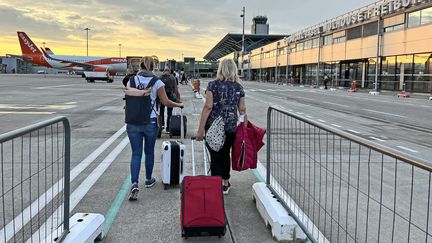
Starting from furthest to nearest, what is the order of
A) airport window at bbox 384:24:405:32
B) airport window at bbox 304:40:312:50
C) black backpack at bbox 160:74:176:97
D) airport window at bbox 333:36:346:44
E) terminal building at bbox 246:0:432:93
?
1. airport window at bbox 304:40:312:50
2. airport window at bbox 333:36:346:44
3. airport window at bbox 384:24:405:32
4. terminal building at bbox 246:0:432:93
5. black backpack at bbox 160:74:176:97

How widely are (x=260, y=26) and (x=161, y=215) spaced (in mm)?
126206

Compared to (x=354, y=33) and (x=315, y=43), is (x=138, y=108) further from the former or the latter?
(x=315, y=43)

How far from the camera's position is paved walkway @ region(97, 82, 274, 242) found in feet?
13.9

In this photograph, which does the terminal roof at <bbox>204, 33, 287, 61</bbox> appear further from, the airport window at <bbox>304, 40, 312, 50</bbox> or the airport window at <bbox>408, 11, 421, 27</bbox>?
the airport window at <bbox>408, 11, 421, 27</bbox>

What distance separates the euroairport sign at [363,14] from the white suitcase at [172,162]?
3406cm

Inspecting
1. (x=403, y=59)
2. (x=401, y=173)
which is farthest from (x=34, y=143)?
(x=403, y=59)

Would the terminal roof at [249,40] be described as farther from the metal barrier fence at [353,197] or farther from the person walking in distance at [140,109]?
the person walking in distance at [140,109]

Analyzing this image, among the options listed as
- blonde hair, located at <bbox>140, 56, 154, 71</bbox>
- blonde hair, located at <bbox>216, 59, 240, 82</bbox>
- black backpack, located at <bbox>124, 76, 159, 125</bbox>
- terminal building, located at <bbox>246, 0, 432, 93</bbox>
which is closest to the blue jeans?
black backpack, located at <bbox>124, 76, 159, 125</bbox>

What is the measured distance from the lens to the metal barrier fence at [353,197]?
13.0 feet

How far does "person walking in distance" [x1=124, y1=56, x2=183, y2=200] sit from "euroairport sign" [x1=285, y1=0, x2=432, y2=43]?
1346 inches

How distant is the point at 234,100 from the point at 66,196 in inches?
90.3

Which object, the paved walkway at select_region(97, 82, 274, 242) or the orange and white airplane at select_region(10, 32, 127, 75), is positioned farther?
A: the orange and white airplane at select_region(10, 32, 127, 75)

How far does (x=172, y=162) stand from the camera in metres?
5.90

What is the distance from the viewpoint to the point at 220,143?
5.25 m
